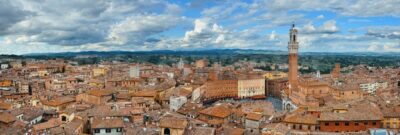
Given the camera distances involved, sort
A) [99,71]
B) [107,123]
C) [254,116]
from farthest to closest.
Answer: [99,71], [254,116], [107,123]

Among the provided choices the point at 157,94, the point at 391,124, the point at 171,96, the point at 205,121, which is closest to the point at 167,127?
the point at 205,121

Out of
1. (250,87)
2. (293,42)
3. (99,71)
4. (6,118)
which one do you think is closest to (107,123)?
(6,118)

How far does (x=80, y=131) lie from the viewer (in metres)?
31.3

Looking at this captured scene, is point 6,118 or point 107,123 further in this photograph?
point 6,118

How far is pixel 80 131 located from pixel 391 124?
24085mm

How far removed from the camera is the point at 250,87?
99.8m

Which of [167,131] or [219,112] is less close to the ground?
[167,131]

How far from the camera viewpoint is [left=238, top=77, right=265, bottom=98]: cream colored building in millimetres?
98750

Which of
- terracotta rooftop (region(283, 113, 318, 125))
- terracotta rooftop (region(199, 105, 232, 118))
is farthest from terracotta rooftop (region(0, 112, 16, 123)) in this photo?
terracotta rooftop (region(283, 113, 318, 125))

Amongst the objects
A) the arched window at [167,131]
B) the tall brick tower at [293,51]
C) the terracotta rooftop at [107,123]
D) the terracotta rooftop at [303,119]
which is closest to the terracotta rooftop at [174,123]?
the arched window at [167,131]

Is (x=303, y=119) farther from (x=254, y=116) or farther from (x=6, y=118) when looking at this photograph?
(x=6, y=118)

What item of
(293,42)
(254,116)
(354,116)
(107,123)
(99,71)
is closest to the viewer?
(107,123)

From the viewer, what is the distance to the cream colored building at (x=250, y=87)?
98750 millimetres

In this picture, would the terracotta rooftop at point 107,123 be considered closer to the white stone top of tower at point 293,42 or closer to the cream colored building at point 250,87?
the white stone top of tower at point 293,42
